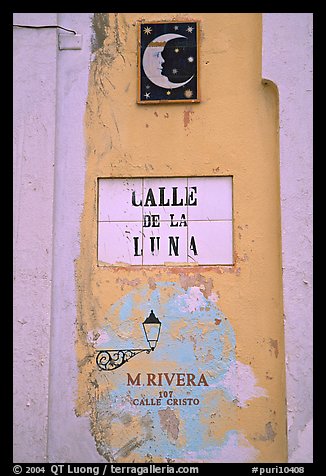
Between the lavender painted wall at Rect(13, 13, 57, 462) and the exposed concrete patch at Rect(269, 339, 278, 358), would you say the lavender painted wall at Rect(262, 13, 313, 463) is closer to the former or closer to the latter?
the exposed concrete patch at Rect(269, 339, 278, 358)

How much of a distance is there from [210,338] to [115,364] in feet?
2.97

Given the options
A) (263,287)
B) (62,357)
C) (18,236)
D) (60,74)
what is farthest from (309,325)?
(60,74)

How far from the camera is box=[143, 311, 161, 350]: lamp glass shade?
253 inches

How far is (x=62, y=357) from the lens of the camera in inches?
253

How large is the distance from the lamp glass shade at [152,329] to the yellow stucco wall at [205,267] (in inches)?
2.8

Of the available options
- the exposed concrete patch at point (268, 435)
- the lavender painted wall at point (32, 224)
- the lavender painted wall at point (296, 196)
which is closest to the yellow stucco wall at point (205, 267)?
the exposed concrete patch at point (268, 435)

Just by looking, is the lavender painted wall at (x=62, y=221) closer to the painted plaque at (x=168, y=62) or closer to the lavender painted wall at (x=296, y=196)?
the lavender painted wall at (x=296, y=196)

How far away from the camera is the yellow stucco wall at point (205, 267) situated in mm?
6227

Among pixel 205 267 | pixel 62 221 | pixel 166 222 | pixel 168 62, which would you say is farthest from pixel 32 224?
pixel 168 62

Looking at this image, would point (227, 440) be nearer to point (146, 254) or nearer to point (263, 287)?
point (263, 287)

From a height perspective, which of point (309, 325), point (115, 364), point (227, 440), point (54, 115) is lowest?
point (227, 440)

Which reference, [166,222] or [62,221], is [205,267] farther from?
[62,221]

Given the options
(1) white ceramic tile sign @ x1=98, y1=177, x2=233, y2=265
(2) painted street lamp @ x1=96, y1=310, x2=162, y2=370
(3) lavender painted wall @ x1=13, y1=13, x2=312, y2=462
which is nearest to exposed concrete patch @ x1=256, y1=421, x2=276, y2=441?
(3) lavender painted wall @ x1=13, y1=13, x2=312, y2=462

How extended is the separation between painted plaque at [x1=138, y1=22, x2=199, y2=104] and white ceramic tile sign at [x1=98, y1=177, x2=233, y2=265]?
2.75 ft
